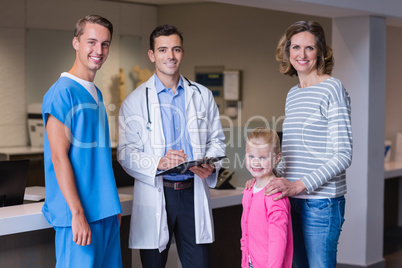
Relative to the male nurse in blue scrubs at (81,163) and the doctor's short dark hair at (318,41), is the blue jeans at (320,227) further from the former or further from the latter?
the male nurse in blue scrubs at (81,163)

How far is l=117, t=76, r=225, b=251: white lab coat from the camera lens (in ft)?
9.27

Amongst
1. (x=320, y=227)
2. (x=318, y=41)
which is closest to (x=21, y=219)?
(x=320, y=227)

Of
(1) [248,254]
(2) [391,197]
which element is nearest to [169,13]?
(2) [391,197]

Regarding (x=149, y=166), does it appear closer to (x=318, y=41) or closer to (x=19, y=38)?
(x=318, y=41)

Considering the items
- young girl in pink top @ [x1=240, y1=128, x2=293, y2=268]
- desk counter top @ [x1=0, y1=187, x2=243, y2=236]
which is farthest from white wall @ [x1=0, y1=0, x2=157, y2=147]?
young girl in pink top @ [x1=240, y1=128, x2=293, y2=268]

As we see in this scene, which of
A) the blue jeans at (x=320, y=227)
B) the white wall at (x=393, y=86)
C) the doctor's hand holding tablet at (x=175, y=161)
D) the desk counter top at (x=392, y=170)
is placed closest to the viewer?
the blue jeans at (x=320, y=227)

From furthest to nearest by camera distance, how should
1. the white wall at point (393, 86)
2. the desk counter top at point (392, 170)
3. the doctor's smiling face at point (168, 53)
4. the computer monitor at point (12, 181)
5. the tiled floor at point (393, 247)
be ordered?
the white wall at point (393, 86) < the desk counter top at point (392, 170) < the tiled floor at point (393, 247) < the computer monitor at point (12, 181) < the doctor's smiling face at point (168, 53)

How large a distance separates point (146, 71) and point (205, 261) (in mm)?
5126

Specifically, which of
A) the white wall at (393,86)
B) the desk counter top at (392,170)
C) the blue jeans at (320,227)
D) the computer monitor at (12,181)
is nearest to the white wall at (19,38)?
the white wall at (393,86)

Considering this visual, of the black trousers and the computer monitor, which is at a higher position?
the computer monitor

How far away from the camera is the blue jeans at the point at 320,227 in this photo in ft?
8.27

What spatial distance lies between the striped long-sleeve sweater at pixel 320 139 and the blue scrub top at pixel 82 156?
0.80 metres

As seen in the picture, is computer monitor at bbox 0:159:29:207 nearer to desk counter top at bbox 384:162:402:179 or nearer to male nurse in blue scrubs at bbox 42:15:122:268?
male nurse in blue scrubs at bbox 42:15:122:268

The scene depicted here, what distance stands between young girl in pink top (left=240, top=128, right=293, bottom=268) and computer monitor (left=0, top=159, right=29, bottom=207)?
127cm
